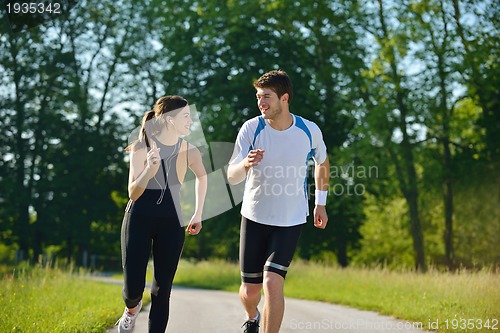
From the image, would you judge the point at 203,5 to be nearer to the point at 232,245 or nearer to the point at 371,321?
the point at 232,245

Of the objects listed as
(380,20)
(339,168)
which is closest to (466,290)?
(339,168)

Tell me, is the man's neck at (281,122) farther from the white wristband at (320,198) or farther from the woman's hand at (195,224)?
the woman's hand at (195,224)

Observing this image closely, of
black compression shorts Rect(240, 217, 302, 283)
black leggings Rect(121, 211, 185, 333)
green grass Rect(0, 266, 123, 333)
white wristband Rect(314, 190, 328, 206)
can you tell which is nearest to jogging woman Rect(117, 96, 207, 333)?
black leggings Rect(121, 211, 185, 333)

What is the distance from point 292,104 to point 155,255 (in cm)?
2391

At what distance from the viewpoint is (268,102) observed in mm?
6633

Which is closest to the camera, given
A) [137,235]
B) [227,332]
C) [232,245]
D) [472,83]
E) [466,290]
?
[137,235]

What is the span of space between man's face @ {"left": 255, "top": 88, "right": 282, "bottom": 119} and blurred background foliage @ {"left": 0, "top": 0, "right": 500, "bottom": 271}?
13968 millimetres

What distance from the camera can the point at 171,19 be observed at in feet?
106

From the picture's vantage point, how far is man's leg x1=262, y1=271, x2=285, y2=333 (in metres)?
6.41

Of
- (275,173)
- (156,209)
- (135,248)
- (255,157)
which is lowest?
(135,248)

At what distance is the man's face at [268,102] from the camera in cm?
663

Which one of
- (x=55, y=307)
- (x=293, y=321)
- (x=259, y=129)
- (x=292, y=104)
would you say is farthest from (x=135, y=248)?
(x=292, y=104)

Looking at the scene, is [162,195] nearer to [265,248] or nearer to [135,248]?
[135,248]

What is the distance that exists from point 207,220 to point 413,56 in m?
12.5
